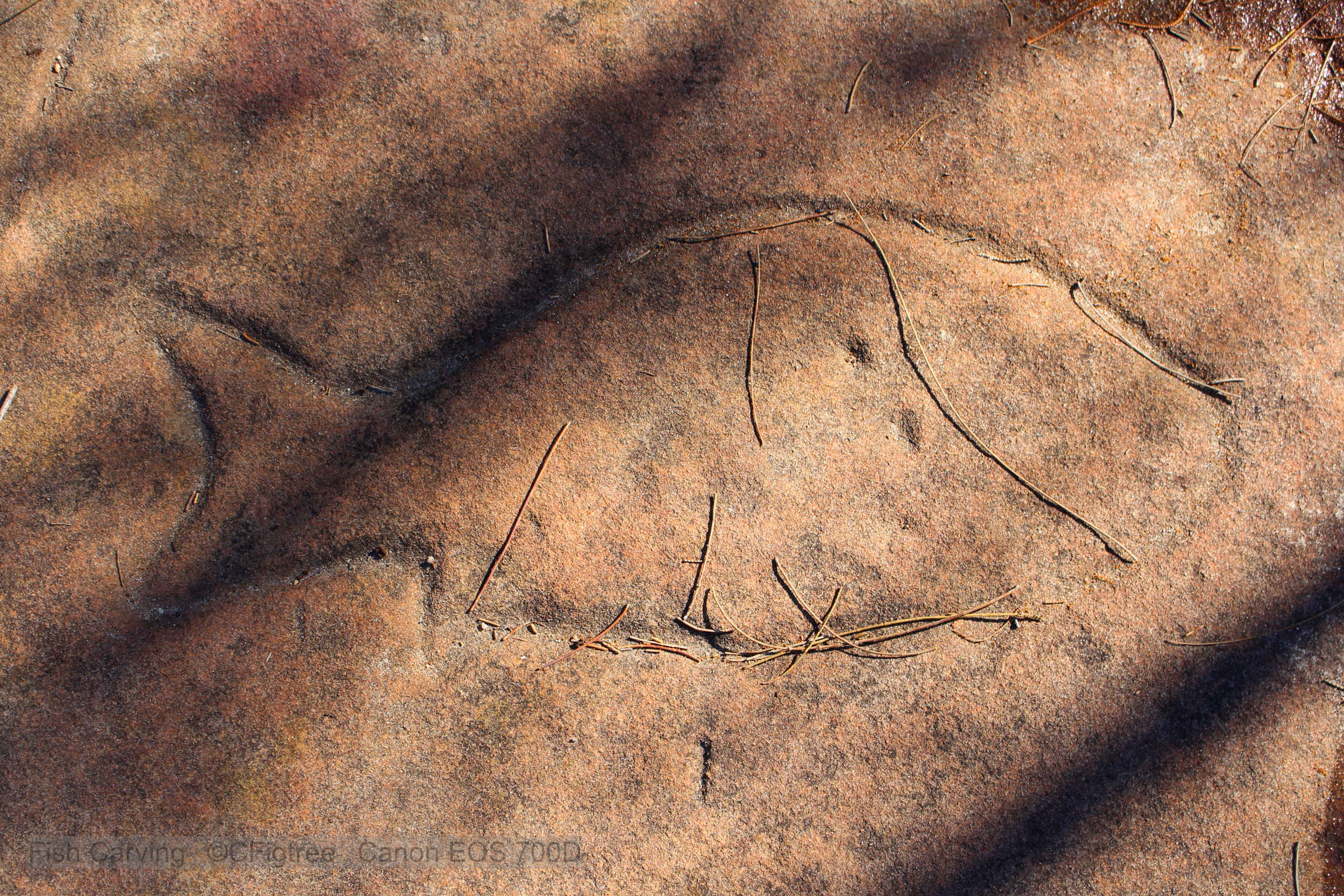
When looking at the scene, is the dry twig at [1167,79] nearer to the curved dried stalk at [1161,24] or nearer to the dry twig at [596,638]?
the curved dried stalk at [1161,24]

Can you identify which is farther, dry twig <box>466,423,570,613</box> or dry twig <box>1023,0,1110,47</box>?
dry twig <box>1023,0,1110,47</box>

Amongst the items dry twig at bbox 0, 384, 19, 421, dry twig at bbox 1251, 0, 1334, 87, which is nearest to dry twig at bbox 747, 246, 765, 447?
dry twig at bbox 1251, 0, 1334, 87

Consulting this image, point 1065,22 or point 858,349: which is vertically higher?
point 1065,22

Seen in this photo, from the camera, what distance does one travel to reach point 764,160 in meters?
1.98

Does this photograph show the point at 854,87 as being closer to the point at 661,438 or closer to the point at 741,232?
the point at 741,232

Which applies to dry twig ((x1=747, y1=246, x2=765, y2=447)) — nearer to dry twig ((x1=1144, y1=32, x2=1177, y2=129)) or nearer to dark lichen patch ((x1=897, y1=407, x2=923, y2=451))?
dark lichen patch ((x1=897, y1=407, x2=923, y2=451))

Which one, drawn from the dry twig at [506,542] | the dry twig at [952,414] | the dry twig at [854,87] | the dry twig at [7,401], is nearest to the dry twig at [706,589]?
the dry twig at [506,542]

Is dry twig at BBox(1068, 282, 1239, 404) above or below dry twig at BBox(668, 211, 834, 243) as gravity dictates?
below

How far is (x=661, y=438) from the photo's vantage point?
1.91m

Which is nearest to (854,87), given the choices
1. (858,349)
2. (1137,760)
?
(858,349)

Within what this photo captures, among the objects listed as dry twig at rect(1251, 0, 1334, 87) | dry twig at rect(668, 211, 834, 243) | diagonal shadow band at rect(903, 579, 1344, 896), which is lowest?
diagonal shadow band at rect(903, 579, 1344, 896)

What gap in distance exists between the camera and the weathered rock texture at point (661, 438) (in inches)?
73.0

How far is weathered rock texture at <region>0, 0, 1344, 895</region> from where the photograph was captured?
6.08 feet

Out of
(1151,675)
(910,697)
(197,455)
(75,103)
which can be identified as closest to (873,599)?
(910,697)
